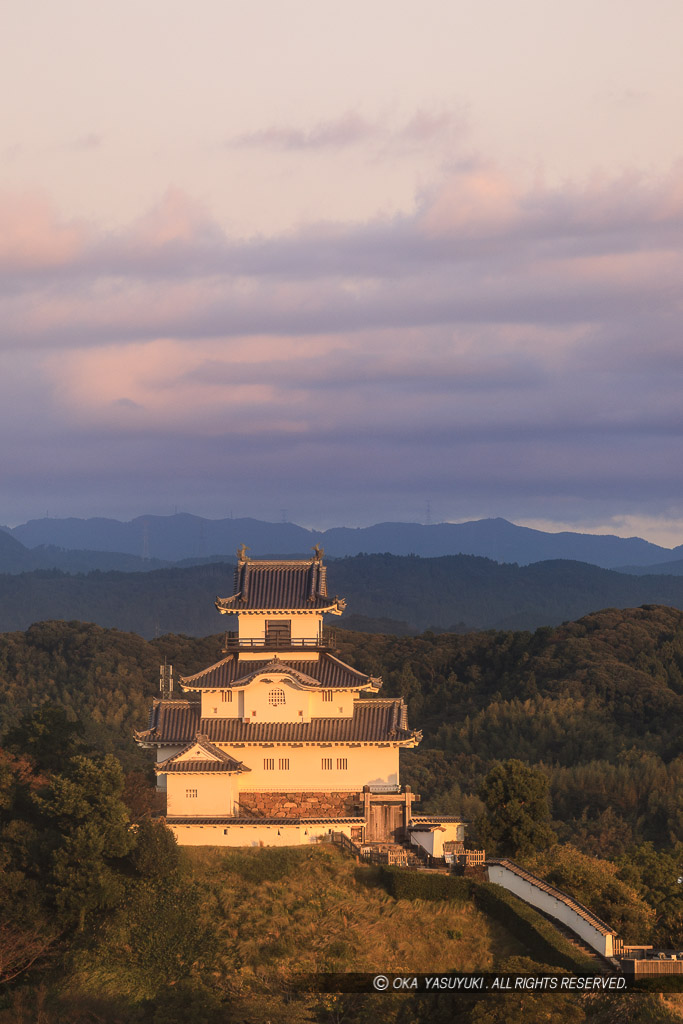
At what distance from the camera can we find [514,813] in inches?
1934

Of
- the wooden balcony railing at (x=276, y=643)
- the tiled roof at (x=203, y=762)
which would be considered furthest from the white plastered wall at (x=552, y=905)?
the wooden balcony railing at (x=276, y=643)

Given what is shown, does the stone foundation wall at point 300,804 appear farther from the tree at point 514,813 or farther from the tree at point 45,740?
the tree at point 45,740

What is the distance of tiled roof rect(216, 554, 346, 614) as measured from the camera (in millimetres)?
53531

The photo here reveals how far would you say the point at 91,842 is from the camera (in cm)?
4366

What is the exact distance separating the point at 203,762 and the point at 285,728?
3622 millimetres

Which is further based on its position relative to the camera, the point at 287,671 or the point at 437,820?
the point at 287,671

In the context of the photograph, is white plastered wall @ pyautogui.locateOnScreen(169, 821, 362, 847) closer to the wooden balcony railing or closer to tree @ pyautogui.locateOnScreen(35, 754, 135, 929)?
tree @ pyautogui.locateOnScreen(35, 754, 135, 929)

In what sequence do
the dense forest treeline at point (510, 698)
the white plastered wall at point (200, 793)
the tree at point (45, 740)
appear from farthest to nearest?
the dense forest treeline at point (510, 698), the tree at point (45, 740), the white plastered wall at point (200, 793)

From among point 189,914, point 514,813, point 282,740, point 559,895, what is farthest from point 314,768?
point 559,895

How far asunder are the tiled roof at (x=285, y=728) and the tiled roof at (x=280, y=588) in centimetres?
387

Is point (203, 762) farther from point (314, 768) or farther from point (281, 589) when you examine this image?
point (281, 589)

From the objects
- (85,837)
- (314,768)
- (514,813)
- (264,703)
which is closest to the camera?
(85,837)

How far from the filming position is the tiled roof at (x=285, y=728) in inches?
2026

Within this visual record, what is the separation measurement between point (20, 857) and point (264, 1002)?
32.2 ft
